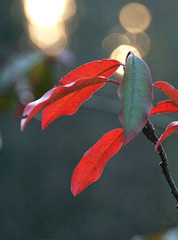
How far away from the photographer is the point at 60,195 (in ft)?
15.5

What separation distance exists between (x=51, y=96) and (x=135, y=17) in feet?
15.7

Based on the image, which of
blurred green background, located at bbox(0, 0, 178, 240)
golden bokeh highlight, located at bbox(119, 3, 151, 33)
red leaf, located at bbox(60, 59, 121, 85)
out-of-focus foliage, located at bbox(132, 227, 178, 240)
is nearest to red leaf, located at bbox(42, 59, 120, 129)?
red leaf, located at bbox(60, 59, 121, 85)

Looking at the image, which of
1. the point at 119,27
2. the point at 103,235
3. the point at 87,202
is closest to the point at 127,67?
the point at 103,235

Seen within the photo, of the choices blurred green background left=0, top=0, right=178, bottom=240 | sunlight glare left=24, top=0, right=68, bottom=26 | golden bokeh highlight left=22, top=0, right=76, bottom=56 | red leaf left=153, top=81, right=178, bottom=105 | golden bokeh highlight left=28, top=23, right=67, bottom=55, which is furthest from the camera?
golden bokeh highlight left=28, top=23, right=67, bottom=55

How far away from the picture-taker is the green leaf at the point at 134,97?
0.41 meters

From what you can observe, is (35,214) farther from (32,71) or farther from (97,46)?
(32,71)

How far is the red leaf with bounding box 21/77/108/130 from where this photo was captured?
0.44 metres

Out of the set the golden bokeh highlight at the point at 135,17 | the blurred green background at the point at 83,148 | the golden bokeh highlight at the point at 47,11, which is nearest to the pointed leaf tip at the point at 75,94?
the blurred green background at the point at 83,148

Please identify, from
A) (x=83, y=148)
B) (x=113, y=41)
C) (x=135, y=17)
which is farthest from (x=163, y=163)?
(x=135, y=17)

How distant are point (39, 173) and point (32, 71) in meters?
3.49

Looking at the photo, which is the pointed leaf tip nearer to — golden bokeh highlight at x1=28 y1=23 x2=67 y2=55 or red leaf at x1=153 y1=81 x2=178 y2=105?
red leaf at x1=153 y1=81 x2=178 y2=105

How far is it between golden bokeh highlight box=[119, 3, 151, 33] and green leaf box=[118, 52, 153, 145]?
462 centimetres

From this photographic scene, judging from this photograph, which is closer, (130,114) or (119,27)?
(130,114)

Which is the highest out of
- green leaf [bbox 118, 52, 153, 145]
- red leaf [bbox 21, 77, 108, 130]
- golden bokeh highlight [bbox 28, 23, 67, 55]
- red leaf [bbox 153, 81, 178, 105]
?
red leaf [bbox 21, 77, 108, 130]
